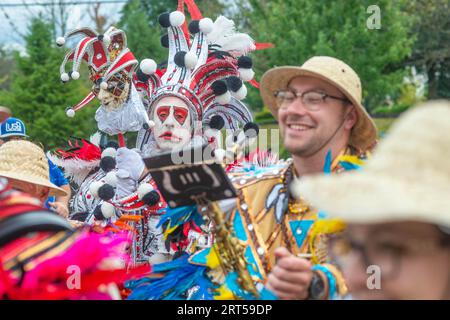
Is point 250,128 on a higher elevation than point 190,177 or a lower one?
lower

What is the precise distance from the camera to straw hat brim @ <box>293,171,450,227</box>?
152cm

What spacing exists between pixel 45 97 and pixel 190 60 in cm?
1163

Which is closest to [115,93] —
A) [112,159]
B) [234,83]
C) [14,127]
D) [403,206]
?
[112,159]

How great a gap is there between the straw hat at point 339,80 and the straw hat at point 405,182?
5.27 feet

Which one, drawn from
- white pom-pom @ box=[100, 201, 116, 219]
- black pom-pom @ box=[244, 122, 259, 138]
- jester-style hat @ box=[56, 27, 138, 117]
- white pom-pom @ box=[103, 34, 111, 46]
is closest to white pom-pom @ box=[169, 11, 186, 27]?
jester-style hat @ box=[56, 27, 138, 117]

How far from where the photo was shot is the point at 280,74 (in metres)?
3.40

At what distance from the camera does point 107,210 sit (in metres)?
5.49

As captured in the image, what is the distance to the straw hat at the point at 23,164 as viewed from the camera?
3.84m

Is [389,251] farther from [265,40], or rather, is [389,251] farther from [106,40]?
[265,40]

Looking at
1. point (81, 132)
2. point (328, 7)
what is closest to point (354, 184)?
point (81, 132)
